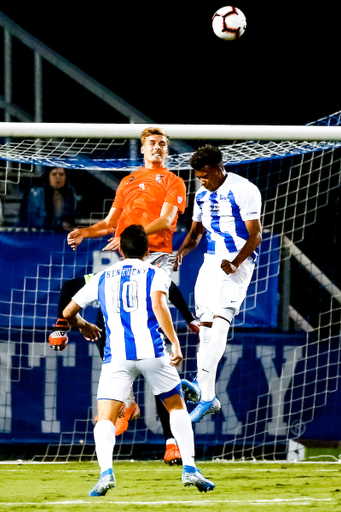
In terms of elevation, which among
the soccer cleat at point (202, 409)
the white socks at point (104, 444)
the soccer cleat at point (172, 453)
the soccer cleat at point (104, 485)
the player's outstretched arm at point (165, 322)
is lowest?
the soccer cleat at point (104, 485)

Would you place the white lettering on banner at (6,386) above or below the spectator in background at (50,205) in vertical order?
below

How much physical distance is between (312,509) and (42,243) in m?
4.09

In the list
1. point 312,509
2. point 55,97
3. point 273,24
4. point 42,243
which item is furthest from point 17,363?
point 273,24

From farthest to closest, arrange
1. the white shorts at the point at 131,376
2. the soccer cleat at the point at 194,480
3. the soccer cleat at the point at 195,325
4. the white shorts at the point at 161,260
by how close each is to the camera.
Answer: the soccer cleat at the point at 195,325, the white shorts at the point at 161,260, the white shorts at the point at 131,376, the soccer cleat at the point at 194,480

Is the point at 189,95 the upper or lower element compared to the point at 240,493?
upper

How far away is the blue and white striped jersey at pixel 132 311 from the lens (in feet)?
16.1

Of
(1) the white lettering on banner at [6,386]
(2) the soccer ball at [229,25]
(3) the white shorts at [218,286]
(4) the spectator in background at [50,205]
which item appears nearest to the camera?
(3) the white shorts at [218,286]

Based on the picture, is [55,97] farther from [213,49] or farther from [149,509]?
[149,509]

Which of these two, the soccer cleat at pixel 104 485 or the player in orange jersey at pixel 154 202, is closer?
the soccer cleat at pixel 104 485

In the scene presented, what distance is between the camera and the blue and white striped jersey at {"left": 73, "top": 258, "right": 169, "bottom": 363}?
4.91 metres

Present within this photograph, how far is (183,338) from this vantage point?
8094 millimetres

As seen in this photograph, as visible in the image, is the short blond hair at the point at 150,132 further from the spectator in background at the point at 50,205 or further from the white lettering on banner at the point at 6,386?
the white lettering on banner at the point at 6,386

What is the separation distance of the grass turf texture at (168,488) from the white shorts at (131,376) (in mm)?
629

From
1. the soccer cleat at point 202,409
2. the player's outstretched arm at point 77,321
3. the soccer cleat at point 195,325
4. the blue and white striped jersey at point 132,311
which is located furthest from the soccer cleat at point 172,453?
the blue and white striped jersey at point 132,311
